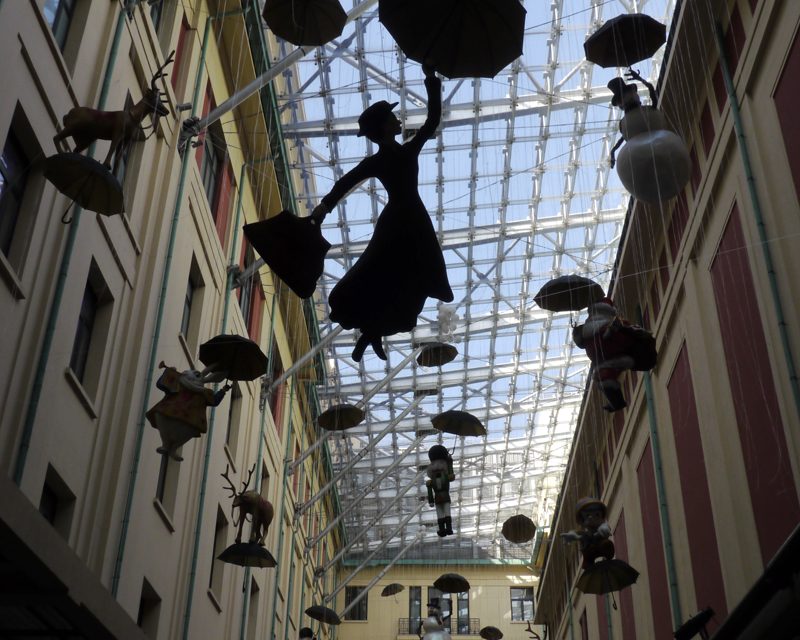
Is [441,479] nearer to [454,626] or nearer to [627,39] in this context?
[627,39]

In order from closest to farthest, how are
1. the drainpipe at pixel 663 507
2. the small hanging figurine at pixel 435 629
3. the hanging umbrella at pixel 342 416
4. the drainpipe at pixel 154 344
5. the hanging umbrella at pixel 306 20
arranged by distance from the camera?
the hanging umbrella at pixel 306 20
the drainpipe at pixel 154 344
the drainpipe at pixel 663 507
the small hanging figurine at pixel 435 629
the hanging umbrella at pixel 342 416

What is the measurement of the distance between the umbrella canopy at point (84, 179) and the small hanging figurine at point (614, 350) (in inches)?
226

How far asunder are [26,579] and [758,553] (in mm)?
8406

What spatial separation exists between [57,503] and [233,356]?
2976 millimetres

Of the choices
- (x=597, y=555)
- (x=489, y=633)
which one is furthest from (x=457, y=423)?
(x=489, y=633)

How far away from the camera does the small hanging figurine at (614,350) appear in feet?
41.1

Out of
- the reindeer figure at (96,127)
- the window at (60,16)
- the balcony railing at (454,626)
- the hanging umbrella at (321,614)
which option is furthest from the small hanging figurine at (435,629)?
the balcony railing at (454,626)

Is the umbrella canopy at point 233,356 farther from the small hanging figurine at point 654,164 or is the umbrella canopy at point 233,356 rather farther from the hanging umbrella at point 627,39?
the hanging umbrella at point 627,39

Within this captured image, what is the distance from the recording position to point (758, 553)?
41.7 ft

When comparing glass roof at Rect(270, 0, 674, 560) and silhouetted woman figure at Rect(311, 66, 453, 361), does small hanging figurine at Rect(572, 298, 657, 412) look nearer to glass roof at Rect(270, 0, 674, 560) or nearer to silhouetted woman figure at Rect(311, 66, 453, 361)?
silhouetted woman figure at Rect(311, 66, 453, 361)

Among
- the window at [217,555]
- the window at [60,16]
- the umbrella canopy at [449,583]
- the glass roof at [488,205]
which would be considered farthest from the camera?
the umbrella canopy at [449,583]

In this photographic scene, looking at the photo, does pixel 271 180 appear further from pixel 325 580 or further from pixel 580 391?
pixel 325 580

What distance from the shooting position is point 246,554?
17094 millimetres

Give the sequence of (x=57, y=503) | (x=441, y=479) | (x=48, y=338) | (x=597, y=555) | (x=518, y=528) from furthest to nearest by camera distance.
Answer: (x=518, y=528), (x=441, y=479), (x=597, y=555), (x=57, y=503), (x=48, y=338)
